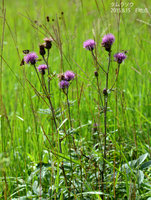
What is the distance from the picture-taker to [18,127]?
1870 mm

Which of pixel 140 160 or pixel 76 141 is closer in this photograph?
pixel 140 160

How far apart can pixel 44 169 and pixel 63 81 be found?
39cm

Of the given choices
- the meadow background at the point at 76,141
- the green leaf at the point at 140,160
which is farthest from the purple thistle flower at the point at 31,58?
the green leaf at the point at 140,160

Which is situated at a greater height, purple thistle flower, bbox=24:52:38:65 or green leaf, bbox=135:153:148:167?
purple thistle flower, bbox=24:52:38:65

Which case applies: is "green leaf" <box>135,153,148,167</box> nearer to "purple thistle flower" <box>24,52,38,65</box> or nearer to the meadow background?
the meadow background

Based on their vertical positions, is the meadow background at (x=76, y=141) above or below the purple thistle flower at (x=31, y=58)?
below

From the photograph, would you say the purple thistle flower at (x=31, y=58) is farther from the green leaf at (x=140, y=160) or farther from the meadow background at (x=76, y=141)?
the green leaf at (x=140, y=160)

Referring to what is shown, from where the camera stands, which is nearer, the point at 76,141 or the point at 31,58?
the point at 31,58

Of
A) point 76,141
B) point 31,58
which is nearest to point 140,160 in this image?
point 76,141

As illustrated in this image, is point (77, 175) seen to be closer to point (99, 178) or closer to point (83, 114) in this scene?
point (99, 178)

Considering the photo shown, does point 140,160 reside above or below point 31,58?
below

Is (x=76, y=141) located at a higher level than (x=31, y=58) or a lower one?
lower

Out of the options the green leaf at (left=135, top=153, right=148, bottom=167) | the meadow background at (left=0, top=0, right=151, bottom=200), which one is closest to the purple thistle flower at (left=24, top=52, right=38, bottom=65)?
the meadow background at (left=0, top=0, right=151, bottom=200)

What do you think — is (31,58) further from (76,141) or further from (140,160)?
(140,160)
